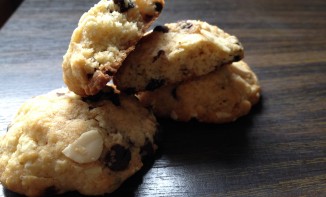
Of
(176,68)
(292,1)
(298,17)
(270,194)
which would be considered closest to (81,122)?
(176,68)

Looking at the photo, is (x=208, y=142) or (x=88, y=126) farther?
(x=208, y=142)

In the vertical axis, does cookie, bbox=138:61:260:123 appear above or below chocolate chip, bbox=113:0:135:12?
below

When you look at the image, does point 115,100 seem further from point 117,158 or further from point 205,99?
point 205,99

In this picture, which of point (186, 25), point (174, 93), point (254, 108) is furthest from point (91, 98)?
point (254, 108)

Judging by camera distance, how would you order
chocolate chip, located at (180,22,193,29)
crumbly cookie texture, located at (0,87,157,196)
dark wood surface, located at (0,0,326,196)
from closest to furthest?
crumbly cookie texture, located at (0,87,157,196), dark wood surface, located at (0,0,326,196), chocolate chip, located at (180,22,193,29)

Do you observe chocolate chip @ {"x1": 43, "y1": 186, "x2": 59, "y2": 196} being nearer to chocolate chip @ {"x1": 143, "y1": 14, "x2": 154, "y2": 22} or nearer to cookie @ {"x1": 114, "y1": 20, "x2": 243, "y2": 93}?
cookie @ {"x1": 114, "y1": 20, "x2": 243, "y2": 93}

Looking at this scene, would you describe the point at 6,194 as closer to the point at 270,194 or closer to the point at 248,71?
the point at 270,194

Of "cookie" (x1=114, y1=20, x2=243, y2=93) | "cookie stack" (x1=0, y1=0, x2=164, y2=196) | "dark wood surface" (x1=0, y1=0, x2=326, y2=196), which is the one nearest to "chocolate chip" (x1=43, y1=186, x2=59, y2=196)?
"cookie stack" (x1=0, y1=0, x2=164, y2=196)
